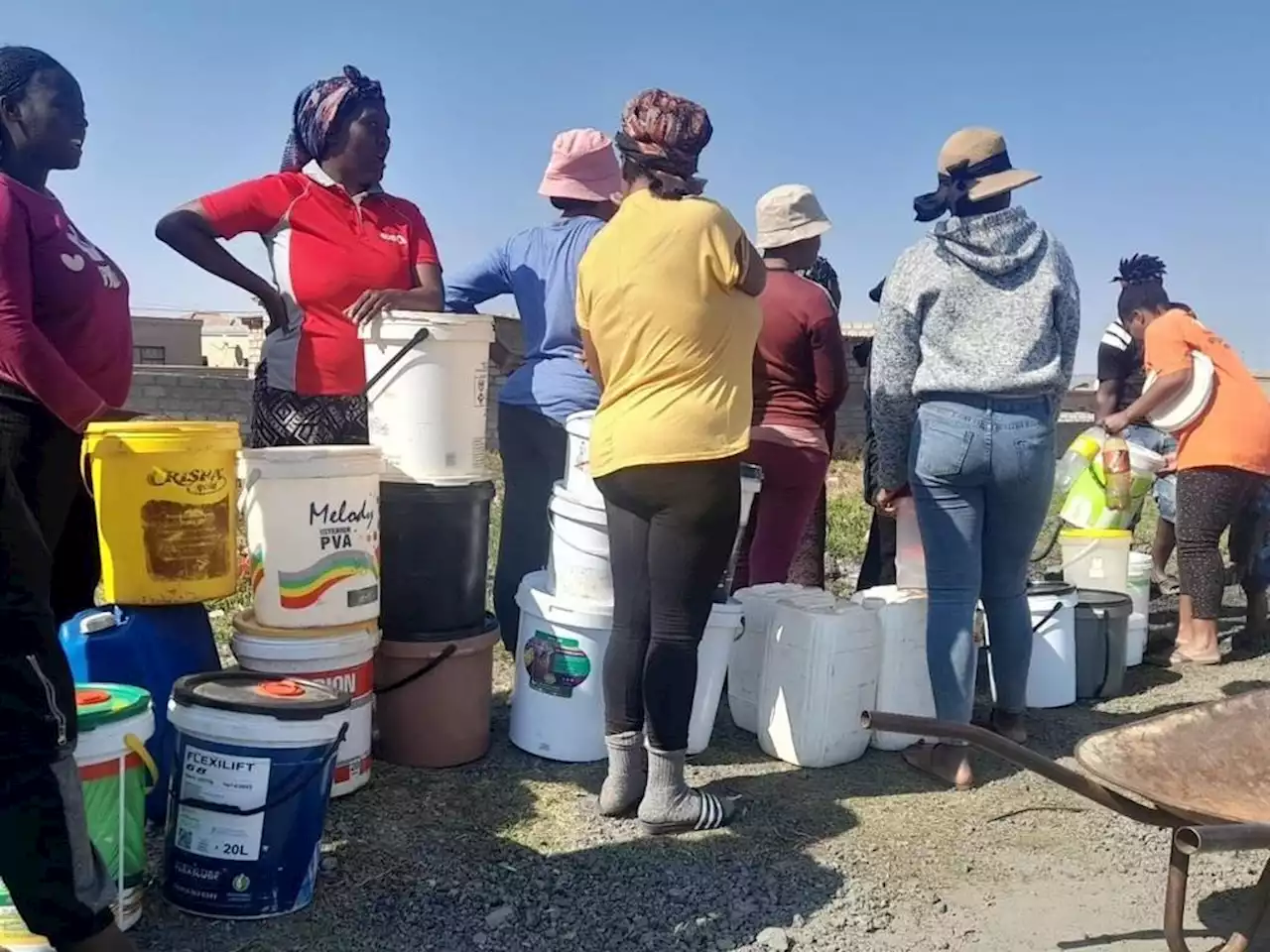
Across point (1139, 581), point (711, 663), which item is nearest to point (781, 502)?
point (711, 663)

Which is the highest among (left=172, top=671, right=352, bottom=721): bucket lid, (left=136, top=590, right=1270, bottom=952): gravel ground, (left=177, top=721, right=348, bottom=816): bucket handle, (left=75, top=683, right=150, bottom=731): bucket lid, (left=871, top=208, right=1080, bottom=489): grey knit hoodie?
(left=871, top=208, right=1080, bottom=489): grey knit hoodie

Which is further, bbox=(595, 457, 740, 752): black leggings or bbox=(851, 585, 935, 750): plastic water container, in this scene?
bbox=(851, 585, 935, 750): plastic water container

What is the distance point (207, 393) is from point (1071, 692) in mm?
12156

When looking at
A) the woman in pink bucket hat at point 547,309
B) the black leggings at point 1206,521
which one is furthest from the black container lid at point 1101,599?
the woman in pink bucket hat at point 547,309

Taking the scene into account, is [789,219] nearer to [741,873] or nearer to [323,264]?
[323,264]

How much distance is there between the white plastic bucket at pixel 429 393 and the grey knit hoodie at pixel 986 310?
1.31 meters

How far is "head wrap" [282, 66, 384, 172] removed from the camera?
358cm

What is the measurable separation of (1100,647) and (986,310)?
75.0 inches

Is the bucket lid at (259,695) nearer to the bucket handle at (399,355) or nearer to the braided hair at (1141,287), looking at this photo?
the bucket handle at (399,355)

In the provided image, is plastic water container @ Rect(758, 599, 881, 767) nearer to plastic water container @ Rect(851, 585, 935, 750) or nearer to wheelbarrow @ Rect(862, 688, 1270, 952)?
plastic water container @ Rect(851, 585, 935, 750)

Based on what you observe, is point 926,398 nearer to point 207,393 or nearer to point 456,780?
point 456,780

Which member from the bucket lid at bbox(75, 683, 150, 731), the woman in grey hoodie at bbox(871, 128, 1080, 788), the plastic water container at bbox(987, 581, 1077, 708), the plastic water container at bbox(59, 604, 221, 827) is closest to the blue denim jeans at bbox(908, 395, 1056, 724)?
the woman in grey hoodie at bbox(871, 128, 1080, 788)

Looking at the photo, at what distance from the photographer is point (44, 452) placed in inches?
115

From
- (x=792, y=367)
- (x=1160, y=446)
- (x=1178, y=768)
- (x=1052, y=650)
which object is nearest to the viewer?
(x=1178, y=768)
